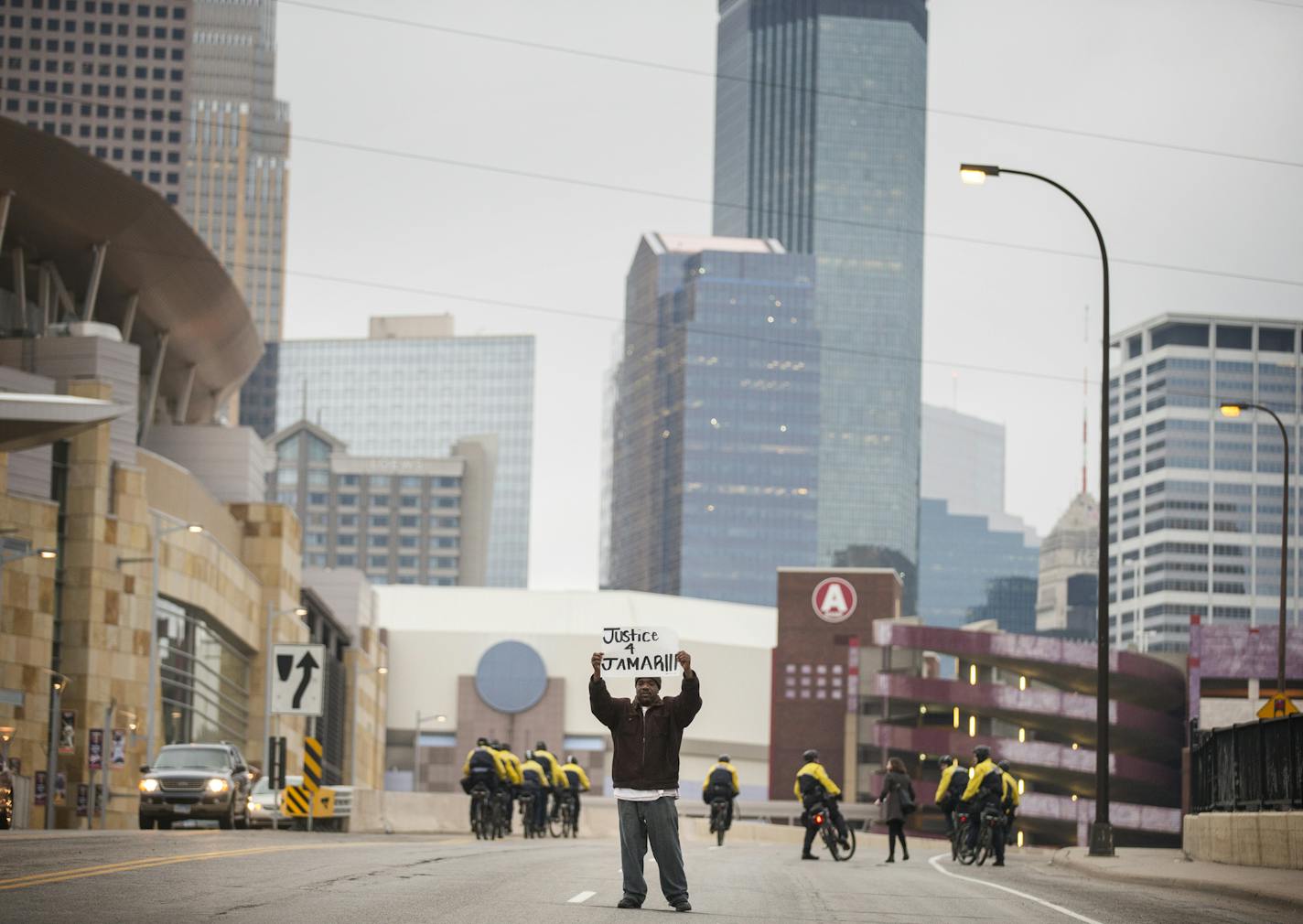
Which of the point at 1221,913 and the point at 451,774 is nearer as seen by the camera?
the point at 1221,913

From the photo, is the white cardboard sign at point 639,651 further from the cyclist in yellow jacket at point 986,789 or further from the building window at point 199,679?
the building window at point 199,679

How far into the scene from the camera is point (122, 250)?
8238 cm

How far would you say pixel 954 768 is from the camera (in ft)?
120

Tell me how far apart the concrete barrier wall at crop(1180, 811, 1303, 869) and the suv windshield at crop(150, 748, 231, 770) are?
17784 millimetres

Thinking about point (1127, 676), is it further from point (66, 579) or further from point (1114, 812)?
point (66, 579)

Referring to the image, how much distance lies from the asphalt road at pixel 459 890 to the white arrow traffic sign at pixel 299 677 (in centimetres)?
859

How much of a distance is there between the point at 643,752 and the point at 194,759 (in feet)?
79.7

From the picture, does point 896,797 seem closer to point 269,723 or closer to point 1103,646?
point 1103,646

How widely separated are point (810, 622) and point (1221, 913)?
106 meters

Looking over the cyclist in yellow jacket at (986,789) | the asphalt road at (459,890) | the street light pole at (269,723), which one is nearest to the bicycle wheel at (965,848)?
the cyclist in yellow jacket at (986,789)

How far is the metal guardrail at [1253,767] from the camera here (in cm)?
2708

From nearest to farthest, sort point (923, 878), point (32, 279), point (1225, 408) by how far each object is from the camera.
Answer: point (923, 878), point (1225, 408), point (32, 279)

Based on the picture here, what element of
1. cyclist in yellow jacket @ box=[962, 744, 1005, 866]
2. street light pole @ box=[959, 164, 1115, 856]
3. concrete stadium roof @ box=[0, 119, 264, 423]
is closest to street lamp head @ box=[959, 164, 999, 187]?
street light pole @ box=[959, 164, 1115, 856]

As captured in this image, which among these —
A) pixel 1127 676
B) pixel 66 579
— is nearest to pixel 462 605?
pixel 1127 676
